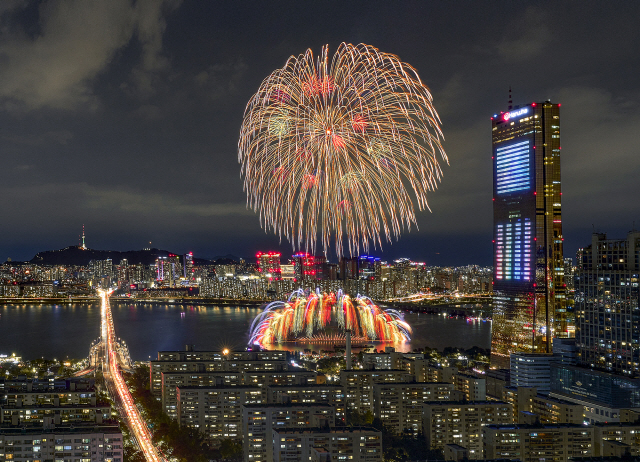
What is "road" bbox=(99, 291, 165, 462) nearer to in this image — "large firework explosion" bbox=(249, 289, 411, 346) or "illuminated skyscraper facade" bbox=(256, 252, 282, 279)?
"large firework explosion" bbox=(249, 289, 411, 346)

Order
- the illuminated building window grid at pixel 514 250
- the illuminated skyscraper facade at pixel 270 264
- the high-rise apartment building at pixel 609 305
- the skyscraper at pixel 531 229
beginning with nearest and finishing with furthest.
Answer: the high-rise apartment building at pixel 609 305, the skyscraper at pixel 531 229, the illuminated building window grid at pixel 514 250, the illuminated skyscraper facade at pixel 270 264

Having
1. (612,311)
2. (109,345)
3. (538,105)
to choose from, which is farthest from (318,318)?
(612,311)

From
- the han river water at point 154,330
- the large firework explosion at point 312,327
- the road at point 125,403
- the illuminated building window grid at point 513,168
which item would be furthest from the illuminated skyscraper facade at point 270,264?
the illuminated building window grid at point 513,168

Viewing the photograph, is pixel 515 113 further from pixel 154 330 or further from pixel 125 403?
pixel 154 330

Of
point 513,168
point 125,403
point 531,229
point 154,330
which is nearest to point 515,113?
point 513,168

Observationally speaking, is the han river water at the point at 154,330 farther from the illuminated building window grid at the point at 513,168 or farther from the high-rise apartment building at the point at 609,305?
the high-rise apartment building at the point at 609,305

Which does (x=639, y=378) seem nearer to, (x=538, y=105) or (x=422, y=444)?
(x=422, y=444)
